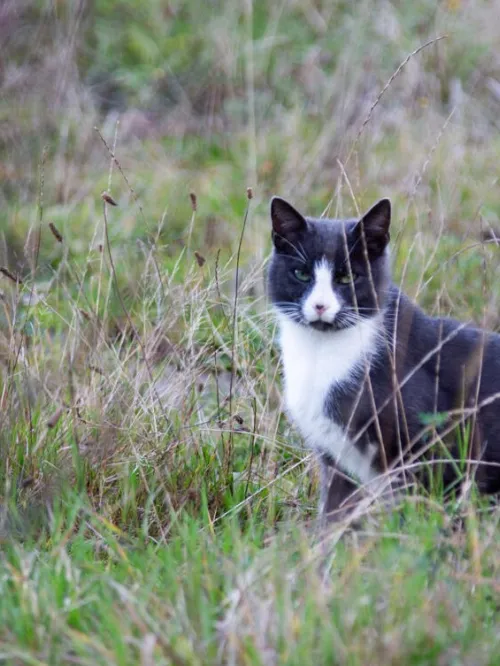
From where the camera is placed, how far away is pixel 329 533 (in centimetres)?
257

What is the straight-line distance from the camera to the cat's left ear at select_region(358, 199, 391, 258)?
10.4 ft

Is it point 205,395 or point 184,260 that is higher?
point 184,260

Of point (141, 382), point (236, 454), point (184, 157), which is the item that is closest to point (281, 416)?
point (236, 454)

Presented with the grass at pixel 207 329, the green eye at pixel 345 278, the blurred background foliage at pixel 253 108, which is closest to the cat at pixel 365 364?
the green eye at pixel 345 278

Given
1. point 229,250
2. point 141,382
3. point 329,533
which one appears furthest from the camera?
point 229,250

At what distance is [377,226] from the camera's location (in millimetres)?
3227

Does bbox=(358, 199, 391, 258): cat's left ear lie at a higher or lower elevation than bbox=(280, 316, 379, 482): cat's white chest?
higher

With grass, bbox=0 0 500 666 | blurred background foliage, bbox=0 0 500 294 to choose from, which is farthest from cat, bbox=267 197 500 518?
blurred background foliage, bbox=0 0 500 294

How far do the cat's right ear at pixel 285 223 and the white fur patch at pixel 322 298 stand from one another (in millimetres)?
165

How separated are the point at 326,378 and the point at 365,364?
14 cm

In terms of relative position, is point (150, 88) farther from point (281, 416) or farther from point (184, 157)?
point (281, 416)

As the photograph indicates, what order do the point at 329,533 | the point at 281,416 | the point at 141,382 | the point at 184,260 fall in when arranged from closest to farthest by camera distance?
the point at 329,533
the point at 141,382
the point at 281,416
the point at 184,260

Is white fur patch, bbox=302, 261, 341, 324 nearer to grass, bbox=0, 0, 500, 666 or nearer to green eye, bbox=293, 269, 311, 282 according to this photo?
green eye, bbox=293, 269, 311, 282

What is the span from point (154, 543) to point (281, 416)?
936 millimetres
